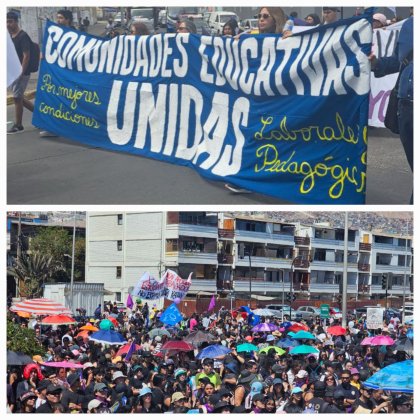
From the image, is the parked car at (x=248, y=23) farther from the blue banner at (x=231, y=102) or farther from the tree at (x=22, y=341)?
the tree at (x=22, y=341)

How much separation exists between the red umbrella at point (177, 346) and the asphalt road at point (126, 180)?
137 inches

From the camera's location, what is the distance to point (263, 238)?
1027 inches

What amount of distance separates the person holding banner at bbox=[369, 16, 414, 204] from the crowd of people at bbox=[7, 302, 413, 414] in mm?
2697

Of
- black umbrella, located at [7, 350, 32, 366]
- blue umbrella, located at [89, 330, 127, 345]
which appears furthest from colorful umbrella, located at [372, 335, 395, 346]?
black umbrella, located at [7, 350, 32, 366]

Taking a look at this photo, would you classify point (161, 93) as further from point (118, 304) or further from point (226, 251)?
point (226, 251)

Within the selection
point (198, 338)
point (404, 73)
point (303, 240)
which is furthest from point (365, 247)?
point (404, 73)

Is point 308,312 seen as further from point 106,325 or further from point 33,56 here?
point 33,56

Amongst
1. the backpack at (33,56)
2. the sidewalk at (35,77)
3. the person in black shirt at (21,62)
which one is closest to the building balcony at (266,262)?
the sidewalk at (35,77)

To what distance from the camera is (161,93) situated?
1234cm

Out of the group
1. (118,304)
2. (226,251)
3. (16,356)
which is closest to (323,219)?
(226,251)

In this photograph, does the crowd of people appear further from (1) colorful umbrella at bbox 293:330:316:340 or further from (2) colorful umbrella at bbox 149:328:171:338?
(1) colorful umbrella at bbox 293:330:316:340

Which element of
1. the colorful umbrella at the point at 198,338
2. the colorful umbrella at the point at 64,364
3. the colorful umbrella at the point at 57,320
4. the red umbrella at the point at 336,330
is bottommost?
the red umbrella at the point at 336,330

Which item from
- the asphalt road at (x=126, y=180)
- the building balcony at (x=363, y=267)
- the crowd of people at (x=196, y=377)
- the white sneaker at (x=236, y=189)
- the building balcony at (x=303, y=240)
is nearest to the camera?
the crowd of people at (x=196, y=377)

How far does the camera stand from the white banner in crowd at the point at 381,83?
13188 millimetres
